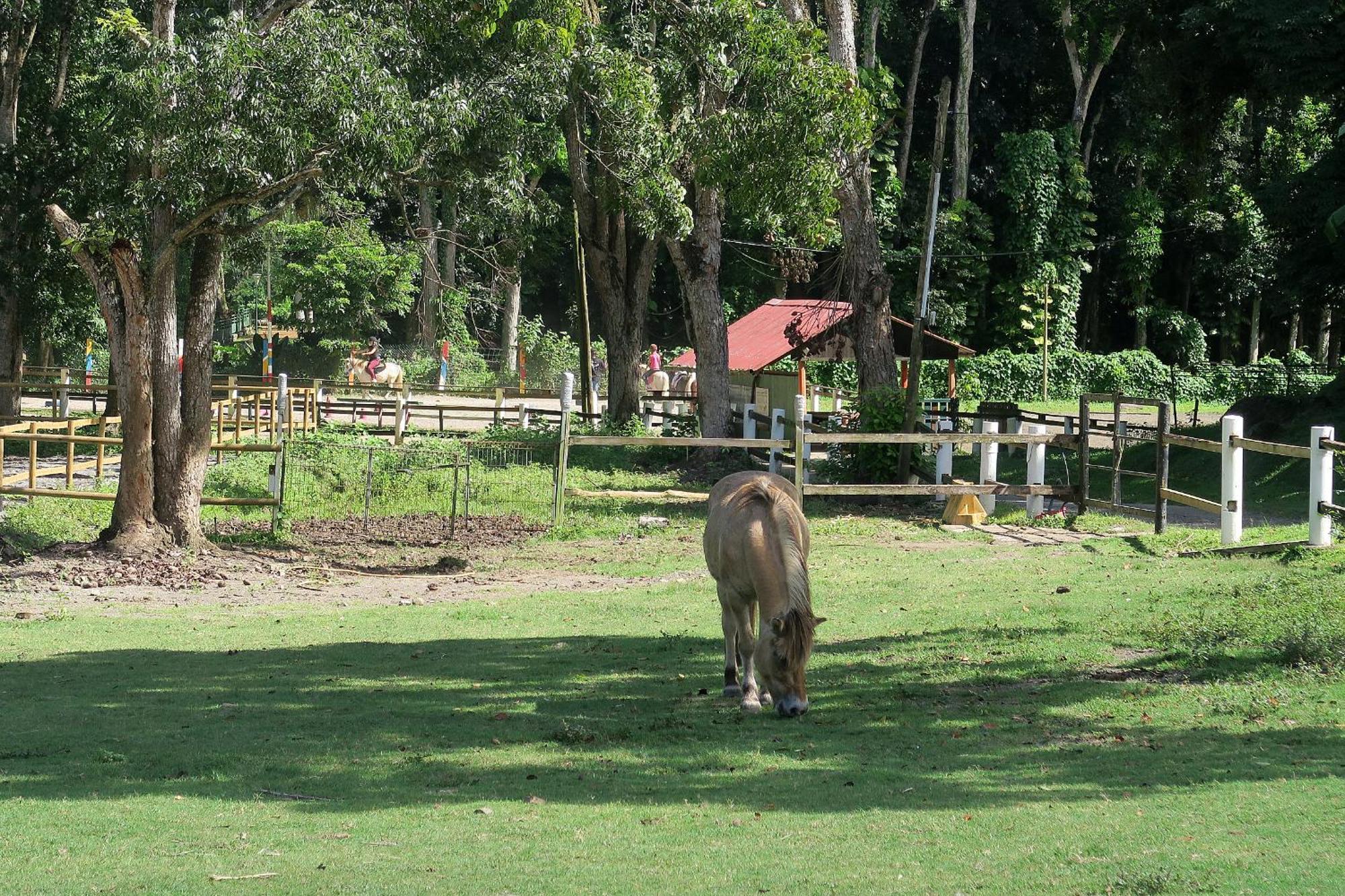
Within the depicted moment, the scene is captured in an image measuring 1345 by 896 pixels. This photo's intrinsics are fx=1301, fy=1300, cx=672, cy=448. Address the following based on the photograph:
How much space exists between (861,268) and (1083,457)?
282 inches

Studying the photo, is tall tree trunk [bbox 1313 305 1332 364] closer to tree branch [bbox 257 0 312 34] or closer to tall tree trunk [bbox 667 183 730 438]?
tall tree trunk [bbox 667 183 730 438]

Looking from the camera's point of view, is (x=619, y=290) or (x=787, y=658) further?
(x=619, y=290)

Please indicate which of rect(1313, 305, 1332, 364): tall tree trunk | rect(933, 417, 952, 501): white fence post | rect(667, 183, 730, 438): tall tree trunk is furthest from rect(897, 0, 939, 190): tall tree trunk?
rect(933, 417, 952, 501): white fence post

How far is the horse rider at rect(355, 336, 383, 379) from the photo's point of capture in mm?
49125

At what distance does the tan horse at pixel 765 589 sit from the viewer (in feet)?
25.9

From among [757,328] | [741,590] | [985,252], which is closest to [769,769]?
[741,590]

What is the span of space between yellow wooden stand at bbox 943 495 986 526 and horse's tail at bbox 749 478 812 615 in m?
9.91

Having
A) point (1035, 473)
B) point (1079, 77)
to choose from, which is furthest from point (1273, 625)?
point (1079, 77)

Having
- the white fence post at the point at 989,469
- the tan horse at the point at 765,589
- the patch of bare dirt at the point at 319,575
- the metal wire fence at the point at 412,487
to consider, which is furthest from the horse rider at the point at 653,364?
the tan horse at the point at 765,589

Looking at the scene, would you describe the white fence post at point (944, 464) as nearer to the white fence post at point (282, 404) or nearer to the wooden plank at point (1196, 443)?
the wooden plank at point (1196, 443)

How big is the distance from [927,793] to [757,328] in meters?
30.6

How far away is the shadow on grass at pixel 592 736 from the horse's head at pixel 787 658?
159mm

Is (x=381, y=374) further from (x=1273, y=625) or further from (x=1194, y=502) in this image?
(x=1273, y=625)

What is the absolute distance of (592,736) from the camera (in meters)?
7.68
